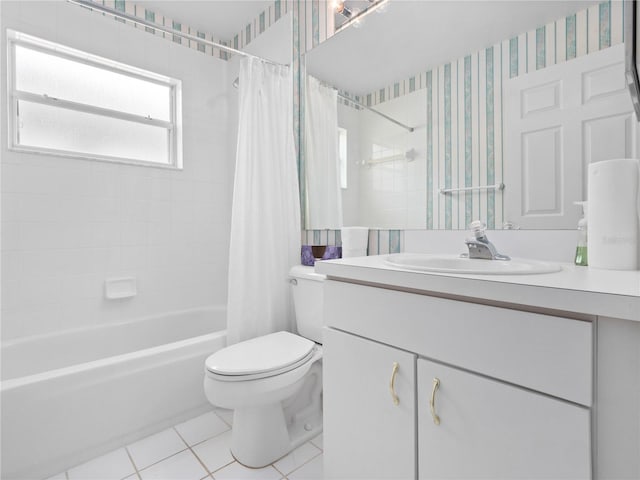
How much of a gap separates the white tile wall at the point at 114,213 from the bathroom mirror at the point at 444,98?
4.15 feet

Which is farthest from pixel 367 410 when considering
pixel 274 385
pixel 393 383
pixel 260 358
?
pixel 260 358

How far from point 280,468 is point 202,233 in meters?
1.74

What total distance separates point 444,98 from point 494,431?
1.17 meters

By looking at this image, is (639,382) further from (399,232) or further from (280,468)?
(280,468)

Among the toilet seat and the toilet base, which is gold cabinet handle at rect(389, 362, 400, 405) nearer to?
the toilet seat

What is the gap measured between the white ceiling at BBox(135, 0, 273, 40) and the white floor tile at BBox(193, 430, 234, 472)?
259 cm

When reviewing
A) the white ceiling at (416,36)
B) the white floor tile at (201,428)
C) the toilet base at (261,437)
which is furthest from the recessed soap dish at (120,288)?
the white ceiling at (416,36)

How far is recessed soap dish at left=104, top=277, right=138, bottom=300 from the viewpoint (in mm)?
2076

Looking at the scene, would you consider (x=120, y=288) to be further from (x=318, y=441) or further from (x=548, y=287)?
(x=548, y=287)

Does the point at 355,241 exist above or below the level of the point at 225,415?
above

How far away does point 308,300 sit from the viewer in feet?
5.44

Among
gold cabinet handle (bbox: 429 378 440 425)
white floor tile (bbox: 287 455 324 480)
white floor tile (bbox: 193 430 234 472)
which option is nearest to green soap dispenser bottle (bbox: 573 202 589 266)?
gold cabinet handle (bbox: 429 378 440 425)

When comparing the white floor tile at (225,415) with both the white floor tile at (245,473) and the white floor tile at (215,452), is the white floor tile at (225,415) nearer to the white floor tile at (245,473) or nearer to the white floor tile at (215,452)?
the white floor tile at (215,452)

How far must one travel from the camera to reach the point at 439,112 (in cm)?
133
